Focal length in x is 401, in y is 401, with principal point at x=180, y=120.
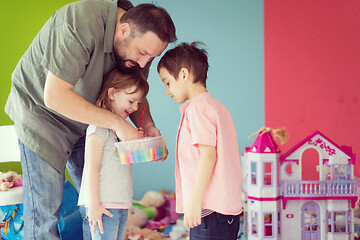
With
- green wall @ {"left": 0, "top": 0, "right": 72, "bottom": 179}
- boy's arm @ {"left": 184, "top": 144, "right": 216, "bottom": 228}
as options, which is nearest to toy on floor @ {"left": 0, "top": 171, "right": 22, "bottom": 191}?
green wall @ {"left": 0, "top": 0, "right": 72, "bottom": 179}

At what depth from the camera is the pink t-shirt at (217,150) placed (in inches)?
45.2

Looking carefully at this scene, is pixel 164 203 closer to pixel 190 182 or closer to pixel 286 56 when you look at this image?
pixel 286 56

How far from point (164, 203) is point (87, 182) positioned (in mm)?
1599

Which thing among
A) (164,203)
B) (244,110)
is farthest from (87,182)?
(244,110)

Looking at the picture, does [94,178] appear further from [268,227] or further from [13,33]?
[13,33]

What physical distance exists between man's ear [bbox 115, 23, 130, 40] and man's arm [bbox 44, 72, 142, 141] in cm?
23

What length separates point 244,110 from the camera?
2.81 metres

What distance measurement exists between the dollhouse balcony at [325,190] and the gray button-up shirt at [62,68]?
120cm

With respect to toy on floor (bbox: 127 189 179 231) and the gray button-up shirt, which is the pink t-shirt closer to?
the gray button-up shirt

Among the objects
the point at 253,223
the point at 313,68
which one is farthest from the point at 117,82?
the point at 313,68

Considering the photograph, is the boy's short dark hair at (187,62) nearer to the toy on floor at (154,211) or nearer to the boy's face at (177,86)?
the boy's face at (177,86)

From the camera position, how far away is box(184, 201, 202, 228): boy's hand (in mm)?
1121

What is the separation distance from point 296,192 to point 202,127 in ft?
3.74

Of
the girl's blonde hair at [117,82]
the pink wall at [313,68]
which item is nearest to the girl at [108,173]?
the girl's blonde hair at [117,82]
